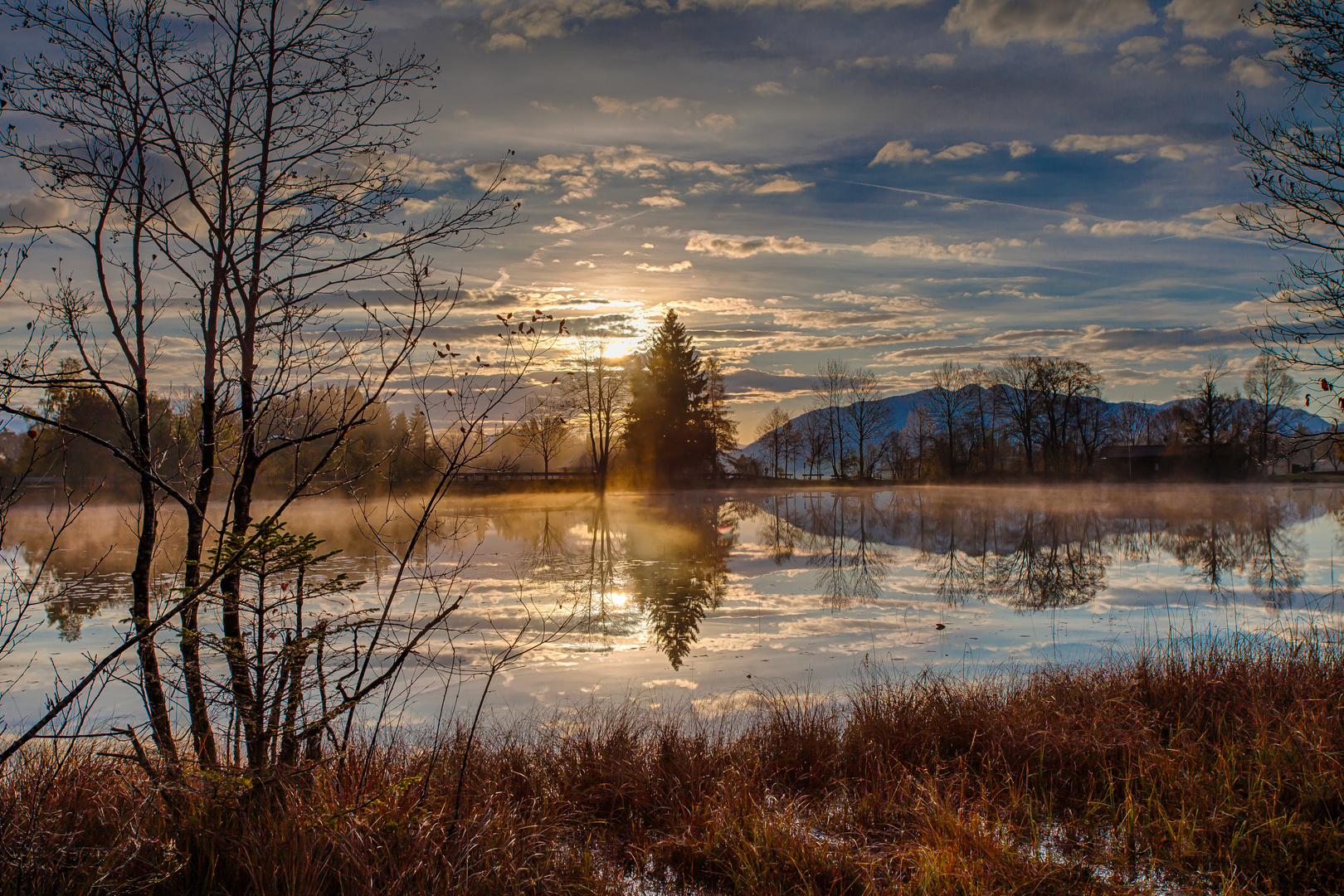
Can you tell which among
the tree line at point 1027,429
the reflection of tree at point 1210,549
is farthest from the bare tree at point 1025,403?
the reflection of tree at point 1210,549

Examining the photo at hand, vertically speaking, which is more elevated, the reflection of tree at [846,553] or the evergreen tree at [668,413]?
the evergreen tree at [668,413]

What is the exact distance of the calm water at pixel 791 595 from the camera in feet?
29.3

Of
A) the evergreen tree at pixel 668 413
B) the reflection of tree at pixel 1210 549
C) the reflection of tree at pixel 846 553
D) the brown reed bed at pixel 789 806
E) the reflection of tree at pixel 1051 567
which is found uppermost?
the evergreen tree at pixel 668 413

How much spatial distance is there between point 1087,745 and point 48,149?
7.88 meters

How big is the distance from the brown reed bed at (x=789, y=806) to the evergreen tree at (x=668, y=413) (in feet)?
139

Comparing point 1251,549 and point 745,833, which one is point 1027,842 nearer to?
point 745,833

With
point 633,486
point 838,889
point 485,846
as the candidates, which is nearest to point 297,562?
point 485,846

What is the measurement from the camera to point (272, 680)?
391 cm

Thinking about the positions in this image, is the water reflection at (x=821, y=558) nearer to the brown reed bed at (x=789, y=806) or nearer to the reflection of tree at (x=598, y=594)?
the reflection of tree at (x=598, y=594)

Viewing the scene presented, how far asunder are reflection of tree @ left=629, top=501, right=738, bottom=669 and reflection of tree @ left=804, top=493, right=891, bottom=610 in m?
2.25

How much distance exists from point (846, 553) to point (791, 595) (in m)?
6.55

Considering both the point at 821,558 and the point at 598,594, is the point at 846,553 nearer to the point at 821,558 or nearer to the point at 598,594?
the point at 821,558

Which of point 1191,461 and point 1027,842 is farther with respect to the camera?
point 1191,461

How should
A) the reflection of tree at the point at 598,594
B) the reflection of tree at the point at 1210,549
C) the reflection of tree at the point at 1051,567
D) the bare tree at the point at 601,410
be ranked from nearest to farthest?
1. the reflection of tree at the point at 598,594
2. the reflection of tree at the point at 1051,567
3. the reflection of tree at the point at 1210,549
4. the bare tree at the point at 601,410
